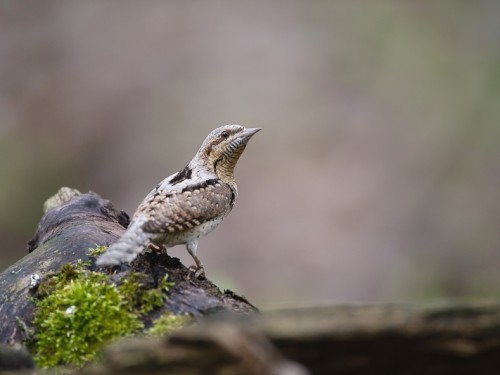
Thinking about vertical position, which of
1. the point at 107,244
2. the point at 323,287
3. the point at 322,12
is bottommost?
the point at 107,244

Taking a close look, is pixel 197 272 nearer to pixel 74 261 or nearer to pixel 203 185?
pixel 74 261

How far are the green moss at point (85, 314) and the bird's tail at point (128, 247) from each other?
0.11 meters

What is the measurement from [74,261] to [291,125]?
10999 millimetres

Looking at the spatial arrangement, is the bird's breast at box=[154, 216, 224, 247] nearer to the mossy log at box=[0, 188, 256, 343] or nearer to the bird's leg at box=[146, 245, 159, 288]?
the bird's leg at box=[146, 245, 159, 288]

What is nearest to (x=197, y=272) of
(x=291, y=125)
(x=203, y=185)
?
(x=203, y=185)

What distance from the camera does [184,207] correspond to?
4875mm

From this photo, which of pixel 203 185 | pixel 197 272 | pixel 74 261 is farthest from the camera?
pixel 203 185

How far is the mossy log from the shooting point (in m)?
3.83

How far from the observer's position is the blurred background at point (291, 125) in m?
12.9

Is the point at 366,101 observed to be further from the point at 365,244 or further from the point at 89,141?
the point at 89,141

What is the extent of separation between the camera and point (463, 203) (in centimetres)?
1347

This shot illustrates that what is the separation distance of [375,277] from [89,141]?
733 centimetres

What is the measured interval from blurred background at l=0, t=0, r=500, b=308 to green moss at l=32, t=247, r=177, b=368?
6841 mm

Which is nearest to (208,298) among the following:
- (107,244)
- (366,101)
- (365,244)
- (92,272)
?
(92,272)
